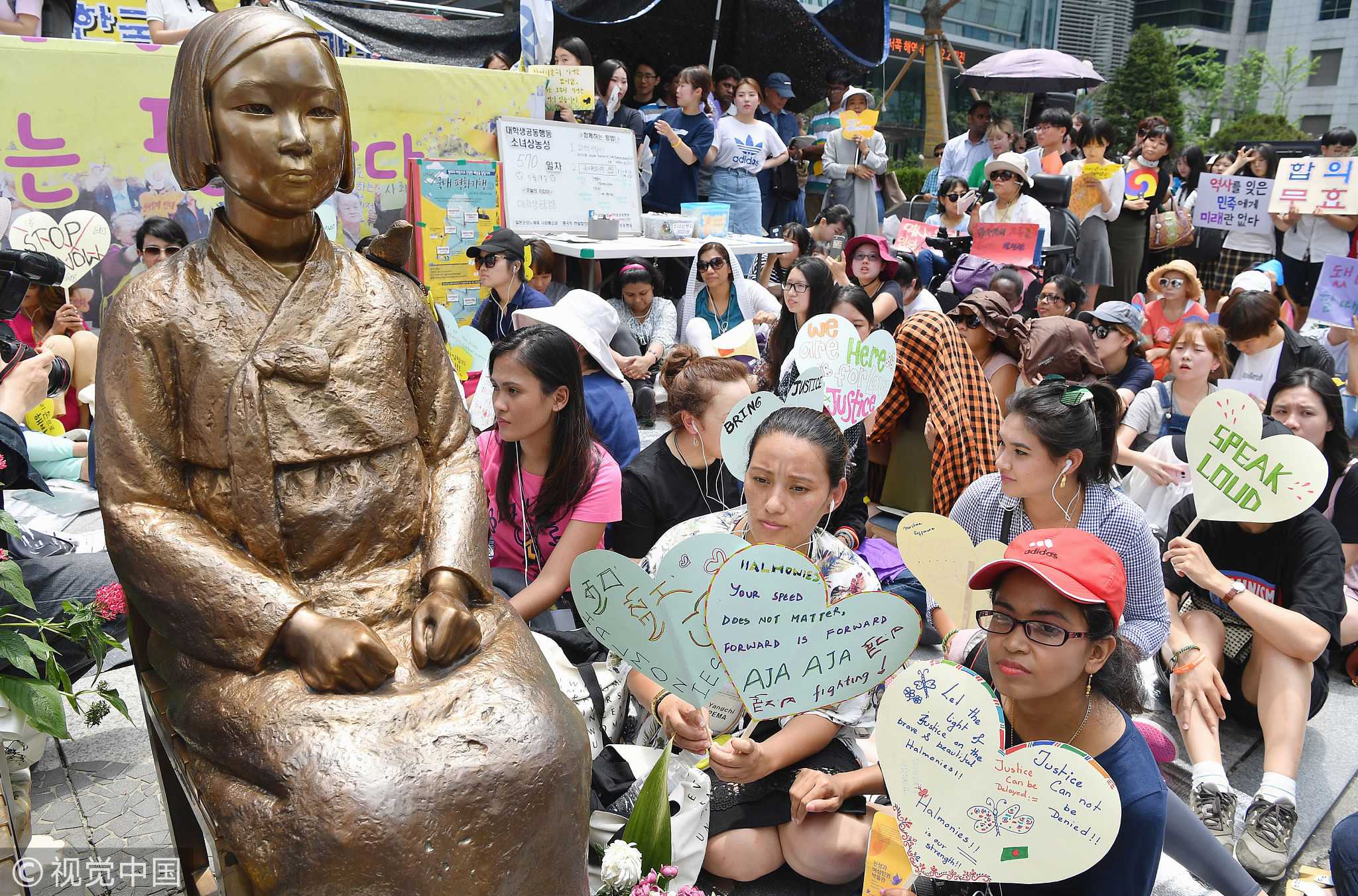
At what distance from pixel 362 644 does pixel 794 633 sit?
1.00 meters

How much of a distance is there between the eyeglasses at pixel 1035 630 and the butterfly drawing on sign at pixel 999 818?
35 centimetres

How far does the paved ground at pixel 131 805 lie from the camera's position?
2574 mm

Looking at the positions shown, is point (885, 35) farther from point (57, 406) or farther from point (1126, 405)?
point (57, 406)

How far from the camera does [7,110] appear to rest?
5.57 metres

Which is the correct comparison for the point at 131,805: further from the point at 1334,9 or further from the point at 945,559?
the point at 1334,9

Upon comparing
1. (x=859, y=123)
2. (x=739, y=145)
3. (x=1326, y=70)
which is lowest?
(x=739, y=145)

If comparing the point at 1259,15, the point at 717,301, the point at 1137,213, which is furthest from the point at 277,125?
the point at 1259,15

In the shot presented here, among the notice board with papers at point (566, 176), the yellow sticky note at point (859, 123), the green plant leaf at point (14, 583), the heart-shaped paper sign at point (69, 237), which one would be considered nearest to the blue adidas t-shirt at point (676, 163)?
the notice board with papers at point (566, 176)

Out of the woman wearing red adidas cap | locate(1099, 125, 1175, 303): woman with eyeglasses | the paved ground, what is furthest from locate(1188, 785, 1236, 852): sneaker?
locate(1099, 125, 1175, 303): woman with eyeglasses

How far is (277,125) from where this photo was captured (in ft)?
6.20

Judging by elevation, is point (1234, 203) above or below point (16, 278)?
above

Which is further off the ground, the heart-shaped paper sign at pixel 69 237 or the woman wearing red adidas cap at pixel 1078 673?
the heart-shaped paper sign at pixel 69 237

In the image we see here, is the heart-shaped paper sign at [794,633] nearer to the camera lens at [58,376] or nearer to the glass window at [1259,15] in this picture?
the camera lens at [58,376]

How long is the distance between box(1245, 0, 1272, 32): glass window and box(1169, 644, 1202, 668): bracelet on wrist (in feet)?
181
